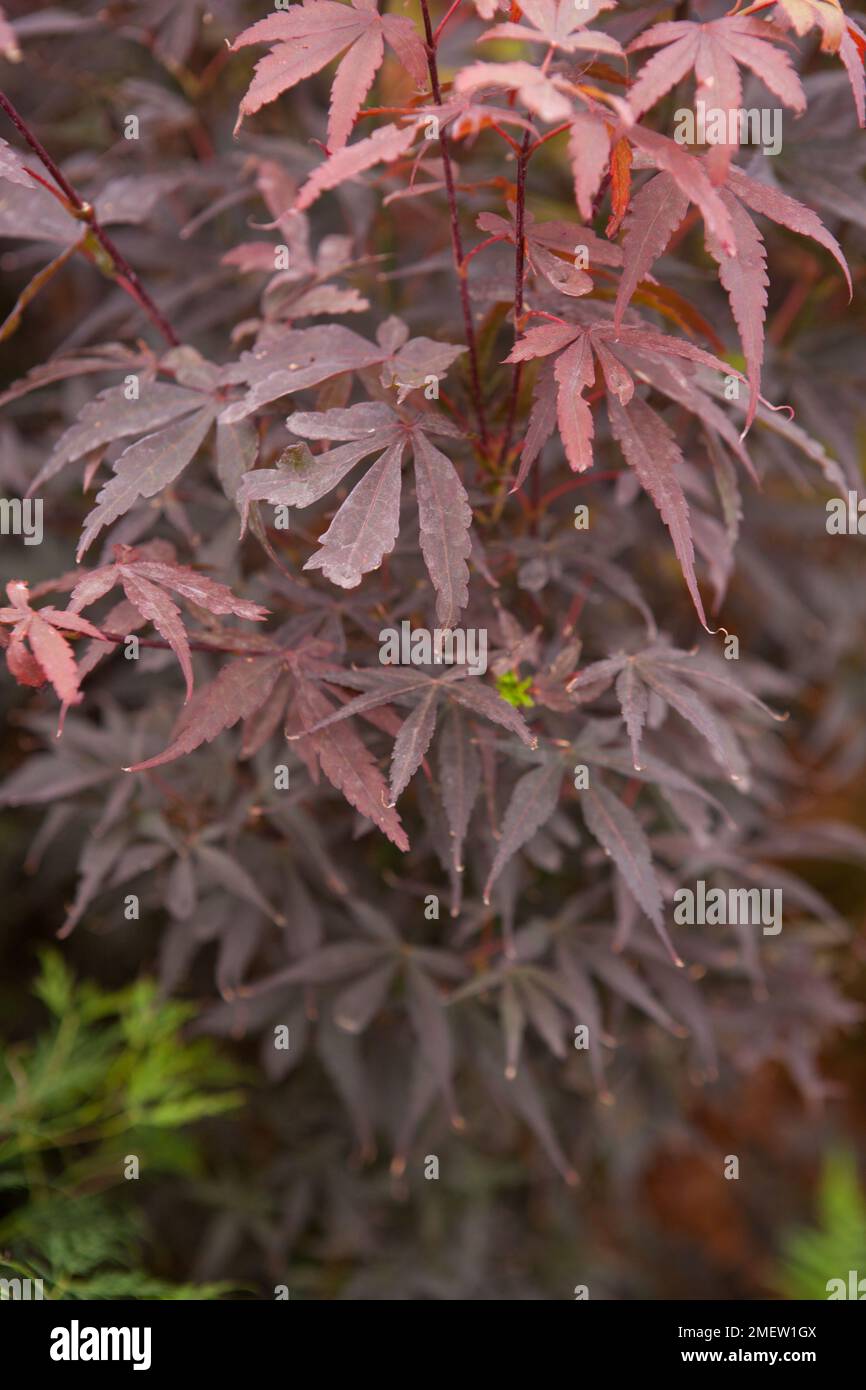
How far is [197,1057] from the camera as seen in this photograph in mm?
1538

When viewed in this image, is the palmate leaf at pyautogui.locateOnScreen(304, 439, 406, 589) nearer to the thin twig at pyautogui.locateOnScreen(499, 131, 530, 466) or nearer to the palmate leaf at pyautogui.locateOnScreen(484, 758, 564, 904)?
the thin twig at pyautogui.locateOnScreen(499, 131, 530, 466)

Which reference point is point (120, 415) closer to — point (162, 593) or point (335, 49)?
point (162, 593)

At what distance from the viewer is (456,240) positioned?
93 cm

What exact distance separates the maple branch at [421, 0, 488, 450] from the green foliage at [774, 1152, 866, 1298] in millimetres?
1578

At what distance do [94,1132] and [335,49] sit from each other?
4.30 ft

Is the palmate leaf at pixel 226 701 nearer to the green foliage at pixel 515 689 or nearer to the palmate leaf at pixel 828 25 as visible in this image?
the green foliage at pixel 515 689

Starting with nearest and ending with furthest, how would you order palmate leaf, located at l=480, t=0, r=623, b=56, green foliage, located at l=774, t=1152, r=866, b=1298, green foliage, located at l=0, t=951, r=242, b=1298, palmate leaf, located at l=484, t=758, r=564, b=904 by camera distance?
palmate leaf, located at l=480, t=0, r=623, b=56 < palmate leaf, located at l=484, t=758, r=564, b=904 < green foliage, located at l=0, t=951, r=242, b=1298 < green foliage, located at l=774, t=1152, r=866, b=1298

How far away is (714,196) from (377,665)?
507mm

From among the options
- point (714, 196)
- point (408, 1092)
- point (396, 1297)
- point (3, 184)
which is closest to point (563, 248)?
point (714, 196)

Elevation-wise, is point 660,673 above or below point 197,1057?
above

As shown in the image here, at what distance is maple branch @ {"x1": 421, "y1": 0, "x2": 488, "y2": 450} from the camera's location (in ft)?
2.79

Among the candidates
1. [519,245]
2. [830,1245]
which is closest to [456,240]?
[519,245]

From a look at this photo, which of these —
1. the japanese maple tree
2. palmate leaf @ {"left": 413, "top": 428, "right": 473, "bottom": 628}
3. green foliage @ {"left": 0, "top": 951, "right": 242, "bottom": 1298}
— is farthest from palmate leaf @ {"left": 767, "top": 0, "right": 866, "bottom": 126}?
green foliage @ {"left": 0, "top": 951, "right": 242, "bottom": 1298}
